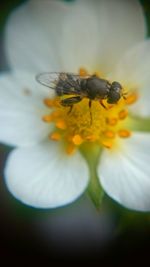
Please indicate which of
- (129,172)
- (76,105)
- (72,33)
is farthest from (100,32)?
(129,172)

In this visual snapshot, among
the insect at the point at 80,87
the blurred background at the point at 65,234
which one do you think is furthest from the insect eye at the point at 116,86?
the blurred background at the point at 65,234

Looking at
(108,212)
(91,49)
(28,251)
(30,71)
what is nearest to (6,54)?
(30,71)

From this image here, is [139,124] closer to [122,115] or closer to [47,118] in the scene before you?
[122,115]

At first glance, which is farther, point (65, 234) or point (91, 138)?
point (65, 234)

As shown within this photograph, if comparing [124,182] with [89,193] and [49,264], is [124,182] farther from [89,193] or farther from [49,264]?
[49,264]

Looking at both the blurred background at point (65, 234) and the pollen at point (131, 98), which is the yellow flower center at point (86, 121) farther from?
the blurred background at point (65, 234)

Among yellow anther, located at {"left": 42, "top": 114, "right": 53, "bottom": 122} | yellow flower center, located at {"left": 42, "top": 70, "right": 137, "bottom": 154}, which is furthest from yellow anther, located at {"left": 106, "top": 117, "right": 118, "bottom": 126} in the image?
yellow anther, located at {"left": 42, "top": 114, "right": 53, "bottom": 122}

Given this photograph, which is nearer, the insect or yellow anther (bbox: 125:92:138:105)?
the insect

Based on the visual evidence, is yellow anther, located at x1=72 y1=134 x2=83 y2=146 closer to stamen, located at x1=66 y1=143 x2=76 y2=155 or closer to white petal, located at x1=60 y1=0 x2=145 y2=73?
stamen, located at x1=66 y1=143 x2=76 y2=155
